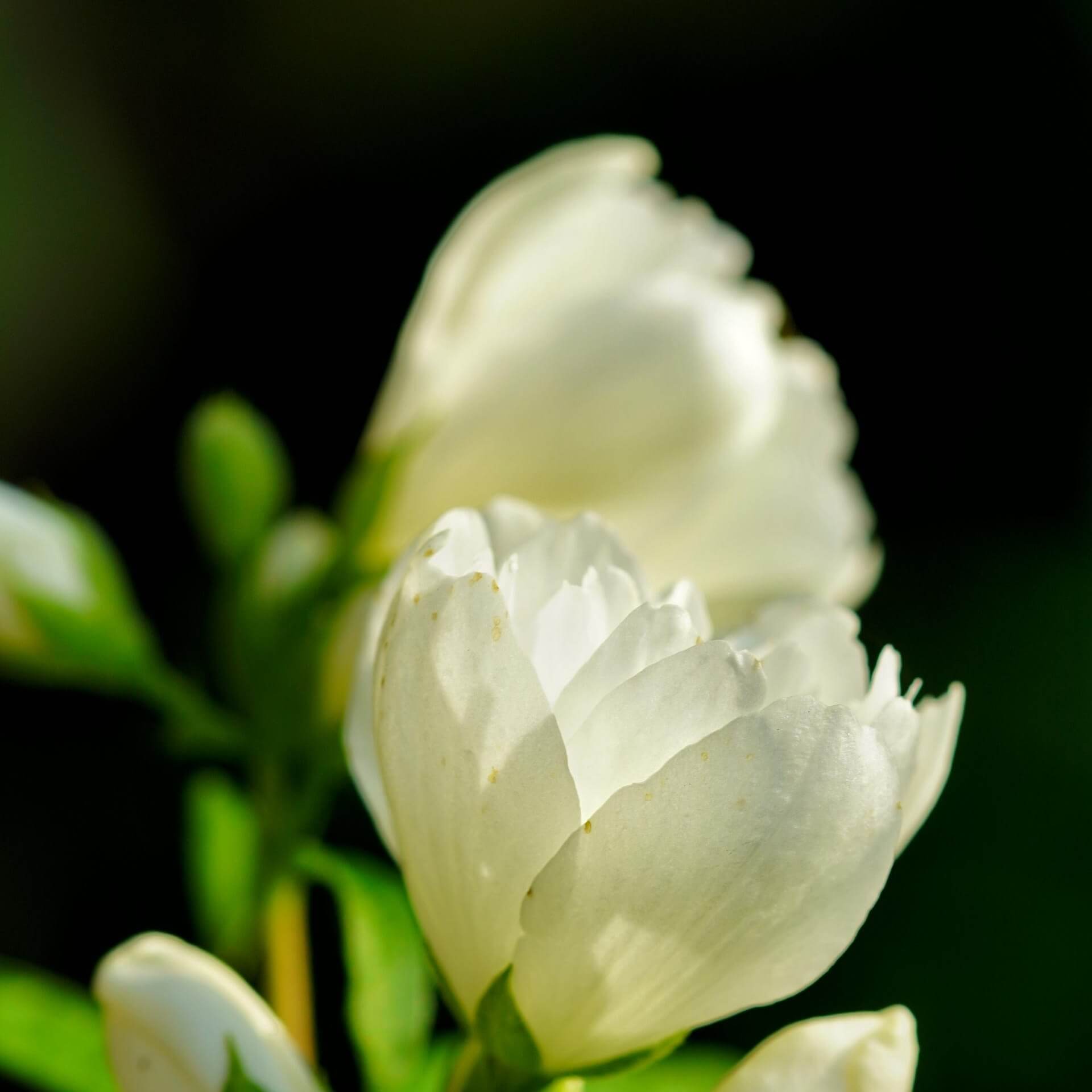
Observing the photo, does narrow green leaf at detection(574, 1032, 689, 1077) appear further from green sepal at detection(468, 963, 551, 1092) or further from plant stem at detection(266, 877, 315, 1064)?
plant stem at detection(266, 877, 315, 1064)

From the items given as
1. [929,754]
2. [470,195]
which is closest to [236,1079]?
[929,754]

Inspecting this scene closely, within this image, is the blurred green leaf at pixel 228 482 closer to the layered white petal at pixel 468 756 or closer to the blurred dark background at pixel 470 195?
the layered white petal at pixel 468 756

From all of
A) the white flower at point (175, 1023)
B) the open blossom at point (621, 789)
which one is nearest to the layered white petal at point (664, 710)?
the open blossom at point (621, 789)

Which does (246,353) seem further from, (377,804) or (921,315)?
(377,804)

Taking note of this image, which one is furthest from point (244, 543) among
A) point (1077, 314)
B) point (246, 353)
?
point (1077, 314)

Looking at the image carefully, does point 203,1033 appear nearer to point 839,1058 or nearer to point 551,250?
point 839,1058
